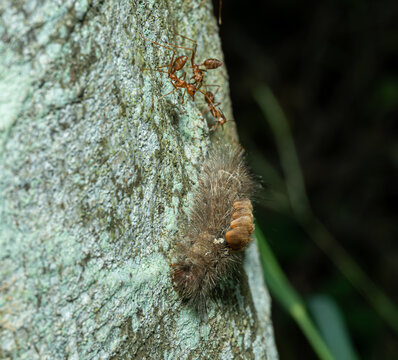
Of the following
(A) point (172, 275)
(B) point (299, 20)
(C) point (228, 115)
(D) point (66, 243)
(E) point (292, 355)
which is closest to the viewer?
(D) point (66, 243)

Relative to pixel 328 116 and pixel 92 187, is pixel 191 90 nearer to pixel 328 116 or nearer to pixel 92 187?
pixel 92 187

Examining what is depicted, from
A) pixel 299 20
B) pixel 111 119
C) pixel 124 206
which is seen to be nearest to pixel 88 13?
pixel 111 119

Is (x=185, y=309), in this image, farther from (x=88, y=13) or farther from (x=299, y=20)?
(x=299, y=20)

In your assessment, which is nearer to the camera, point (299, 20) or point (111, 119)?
point (111, 119)

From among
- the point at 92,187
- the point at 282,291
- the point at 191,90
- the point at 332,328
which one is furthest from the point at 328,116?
the point at 92,187

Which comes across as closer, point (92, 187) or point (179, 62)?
point (92, 187)

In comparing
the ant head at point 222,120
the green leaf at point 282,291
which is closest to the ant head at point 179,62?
the ant head at point 222,120

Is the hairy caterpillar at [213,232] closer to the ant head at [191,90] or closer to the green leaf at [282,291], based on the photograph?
the ant head at [191,90]
